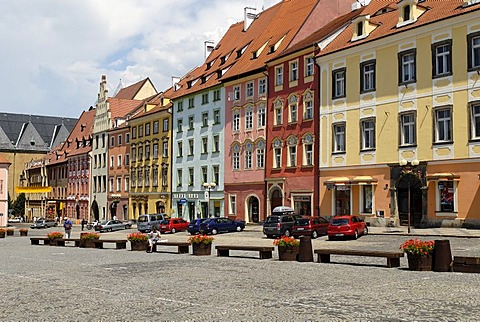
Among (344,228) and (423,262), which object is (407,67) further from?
(423,262)

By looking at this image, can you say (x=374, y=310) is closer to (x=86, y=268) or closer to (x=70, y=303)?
(x=70, y=303)

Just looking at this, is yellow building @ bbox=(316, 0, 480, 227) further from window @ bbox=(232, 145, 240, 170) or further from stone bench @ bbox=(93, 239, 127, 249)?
stone bench @ bbox=(93, 239, 127, 249)

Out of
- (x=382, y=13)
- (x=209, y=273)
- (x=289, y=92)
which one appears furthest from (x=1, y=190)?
(x=209, y=273)

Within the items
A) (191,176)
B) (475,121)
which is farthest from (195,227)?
(475,121)

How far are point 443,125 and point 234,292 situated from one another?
24.8 metres

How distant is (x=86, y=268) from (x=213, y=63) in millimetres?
46548

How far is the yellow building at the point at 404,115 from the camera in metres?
34.4

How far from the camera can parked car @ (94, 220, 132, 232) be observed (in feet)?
194

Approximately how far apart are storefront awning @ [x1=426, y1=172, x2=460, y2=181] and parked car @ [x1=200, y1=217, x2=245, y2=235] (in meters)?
15.5

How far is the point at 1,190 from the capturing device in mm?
88125

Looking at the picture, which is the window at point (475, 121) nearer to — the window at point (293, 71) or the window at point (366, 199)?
the window at point (366, 199)

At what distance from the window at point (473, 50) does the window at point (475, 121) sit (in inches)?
80.6

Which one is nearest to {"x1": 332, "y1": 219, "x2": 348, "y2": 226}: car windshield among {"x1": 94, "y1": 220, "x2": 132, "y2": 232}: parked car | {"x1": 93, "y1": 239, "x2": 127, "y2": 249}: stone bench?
{"x1": 93, "y1": 239, "x2": 127, "y2": 249}: stone bench

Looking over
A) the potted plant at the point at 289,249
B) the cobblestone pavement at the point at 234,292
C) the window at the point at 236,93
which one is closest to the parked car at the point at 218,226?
the window at the point at 236,93
